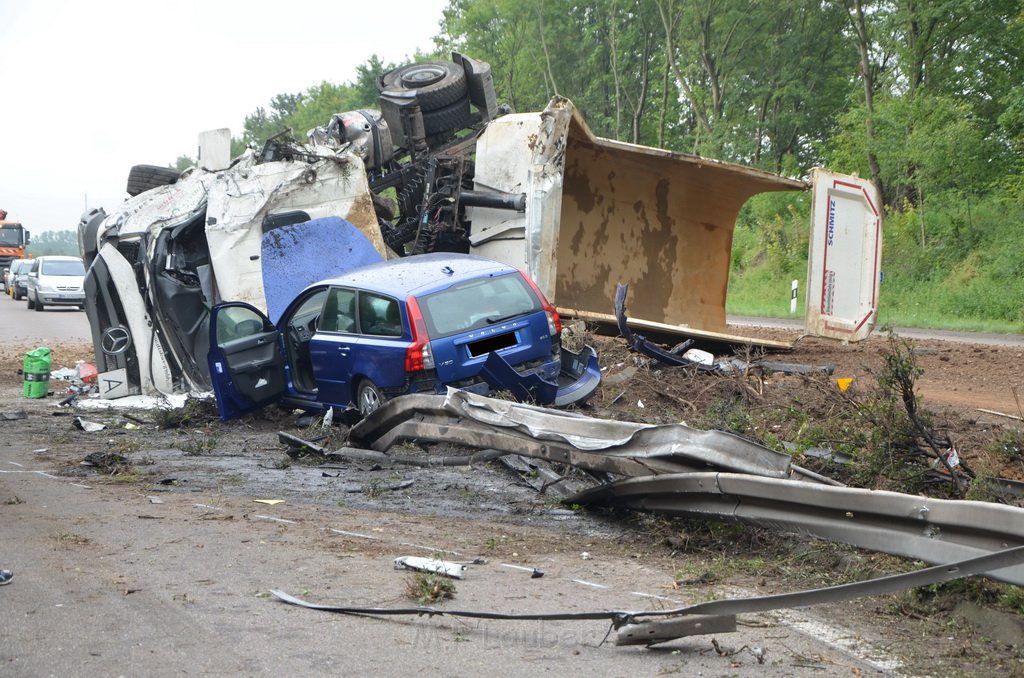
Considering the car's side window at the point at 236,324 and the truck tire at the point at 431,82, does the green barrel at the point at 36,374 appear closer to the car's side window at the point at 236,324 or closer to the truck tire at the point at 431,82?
the car's side window at the point at 236,324

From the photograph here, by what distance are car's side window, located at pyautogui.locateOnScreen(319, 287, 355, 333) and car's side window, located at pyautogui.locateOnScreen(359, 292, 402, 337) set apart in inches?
6.2

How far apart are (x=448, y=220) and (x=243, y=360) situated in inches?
186

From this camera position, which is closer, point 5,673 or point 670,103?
point 5,673

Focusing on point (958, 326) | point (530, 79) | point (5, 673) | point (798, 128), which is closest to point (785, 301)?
point (958, 326)

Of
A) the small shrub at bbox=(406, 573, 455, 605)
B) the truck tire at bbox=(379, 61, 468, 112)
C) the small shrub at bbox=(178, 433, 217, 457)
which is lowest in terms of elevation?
the small shrub at bbox=(178, 433, 217, 457)

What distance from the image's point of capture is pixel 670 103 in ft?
164

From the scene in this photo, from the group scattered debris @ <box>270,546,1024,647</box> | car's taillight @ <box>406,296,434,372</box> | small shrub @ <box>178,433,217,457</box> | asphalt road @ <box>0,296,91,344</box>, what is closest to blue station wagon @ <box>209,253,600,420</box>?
car's taillight @ <box>406,296,434,372</box>

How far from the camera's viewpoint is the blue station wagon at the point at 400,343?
905 centimetres

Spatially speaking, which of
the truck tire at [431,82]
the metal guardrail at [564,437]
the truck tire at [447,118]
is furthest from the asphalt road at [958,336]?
the metal guardrail at [564,437]

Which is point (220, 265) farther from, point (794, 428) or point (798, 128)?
point (798, 128)

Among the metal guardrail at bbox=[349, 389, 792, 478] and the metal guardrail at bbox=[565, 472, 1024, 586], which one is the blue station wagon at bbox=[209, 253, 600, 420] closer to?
the metal guardrail at bbox=[349, 389, 792, 478]

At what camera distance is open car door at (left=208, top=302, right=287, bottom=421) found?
10.3 metres

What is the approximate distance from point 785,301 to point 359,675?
24.5 m

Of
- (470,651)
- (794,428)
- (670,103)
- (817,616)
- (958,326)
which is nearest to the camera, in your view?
(470,651)
